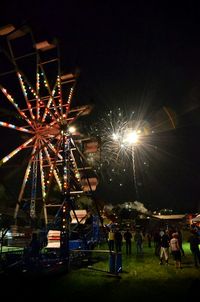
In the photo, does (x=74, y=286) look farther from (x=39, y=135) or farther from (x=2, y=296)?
(x=39, y=135)

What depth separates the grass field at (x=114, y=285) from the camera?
8148 millimetres

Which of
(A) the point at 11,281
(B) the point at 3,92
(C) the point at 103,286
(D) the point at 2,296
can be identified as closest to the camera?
(D) the point at 2,296

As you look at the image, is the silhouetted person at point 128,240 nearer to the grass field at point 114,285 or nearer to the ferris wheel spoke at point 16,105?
the grass field at point 114,285

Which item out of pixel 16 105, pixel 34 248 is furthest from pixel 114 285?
pixel 16 105

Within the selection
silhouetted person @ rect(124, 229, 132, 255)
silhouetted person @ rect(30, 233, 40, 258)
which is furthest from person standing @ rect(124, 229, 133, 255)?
silhouetted person @ rect(30, 233, 40, 258)

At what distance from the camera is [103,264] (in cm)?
1352

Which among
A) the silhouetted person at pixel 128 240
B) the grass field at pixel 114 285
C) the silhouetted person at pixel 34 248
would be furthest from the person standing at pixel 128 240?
the silhouetted person at pixel 34 248

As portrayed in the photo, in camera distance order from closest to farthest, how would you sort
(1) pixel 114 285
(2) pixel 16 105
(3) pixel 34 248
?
(1) pixel 114 285 < (3) pixel 34 248 < (2) pixel 16 105

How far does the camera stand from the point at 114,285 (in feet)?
31.1

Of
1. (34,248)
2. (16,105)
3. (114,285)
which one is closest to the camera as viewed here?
(114,285)

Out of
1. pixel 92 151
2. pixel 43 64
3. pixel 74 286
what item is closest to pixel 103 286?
pixel 74 286

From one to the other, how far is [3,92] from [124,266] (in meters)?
10.6

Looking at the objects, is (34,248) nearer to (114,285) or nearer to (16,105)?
(114,285)

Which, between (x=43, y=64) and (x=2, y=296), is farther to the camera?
(x=43, y=64)
